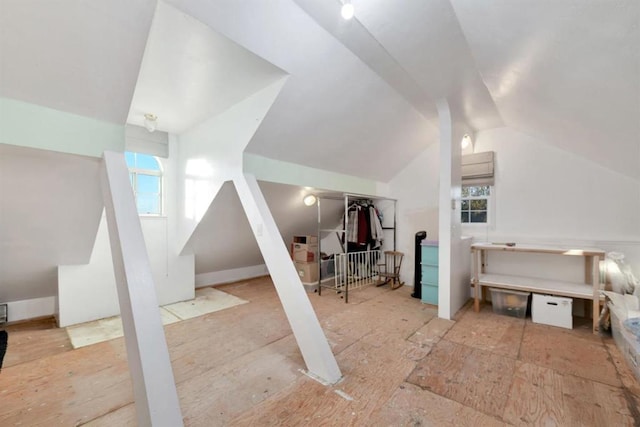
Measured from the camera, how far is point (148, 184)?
3.71 metres

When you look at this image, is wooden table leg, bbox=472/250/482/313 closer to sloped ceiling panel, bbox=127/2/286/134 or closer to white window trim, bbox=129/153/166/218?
sloped ceiling panel, bbox=127/2/286/134

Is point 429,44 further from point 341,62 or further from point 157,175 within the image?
point 157,175

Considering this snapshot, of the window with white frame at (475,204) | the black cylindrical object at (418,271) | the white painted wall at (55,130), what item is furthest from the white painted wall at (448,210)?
the white painted wall at (55,130)

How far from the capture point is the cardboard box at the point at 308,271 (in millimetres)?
4684

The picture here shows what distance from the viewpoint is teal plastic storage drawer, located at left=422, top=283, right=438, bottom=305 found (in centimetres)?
375

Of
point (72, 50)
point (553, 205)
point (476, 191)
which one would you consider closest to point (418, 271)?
point (476, 191)

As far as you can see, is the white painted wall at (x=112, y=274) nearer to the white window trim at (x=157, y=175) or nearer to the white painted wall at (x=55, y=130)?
the white window trim at (x=157, y=175)

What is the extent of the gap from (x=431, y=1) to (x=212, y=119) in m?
2.35

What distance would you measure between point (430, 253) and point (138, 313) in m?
3.49

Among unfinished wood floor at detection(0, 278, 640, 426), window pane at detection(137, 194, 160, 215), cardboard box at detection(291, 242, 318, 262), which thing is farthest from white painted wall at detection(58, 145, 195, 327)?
cardboard box at detection(291, 242, 318, 262)

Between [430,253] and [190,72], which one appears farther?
[430,253]

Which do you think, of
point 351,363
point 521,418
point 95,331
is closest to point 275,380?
point 351,363

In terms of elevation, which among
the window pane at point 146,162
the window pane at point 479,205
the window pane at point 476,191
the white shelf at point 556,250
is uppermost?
the window pane at point 146,162

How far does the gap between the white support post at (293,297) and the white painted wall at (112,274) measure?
1.85 m
